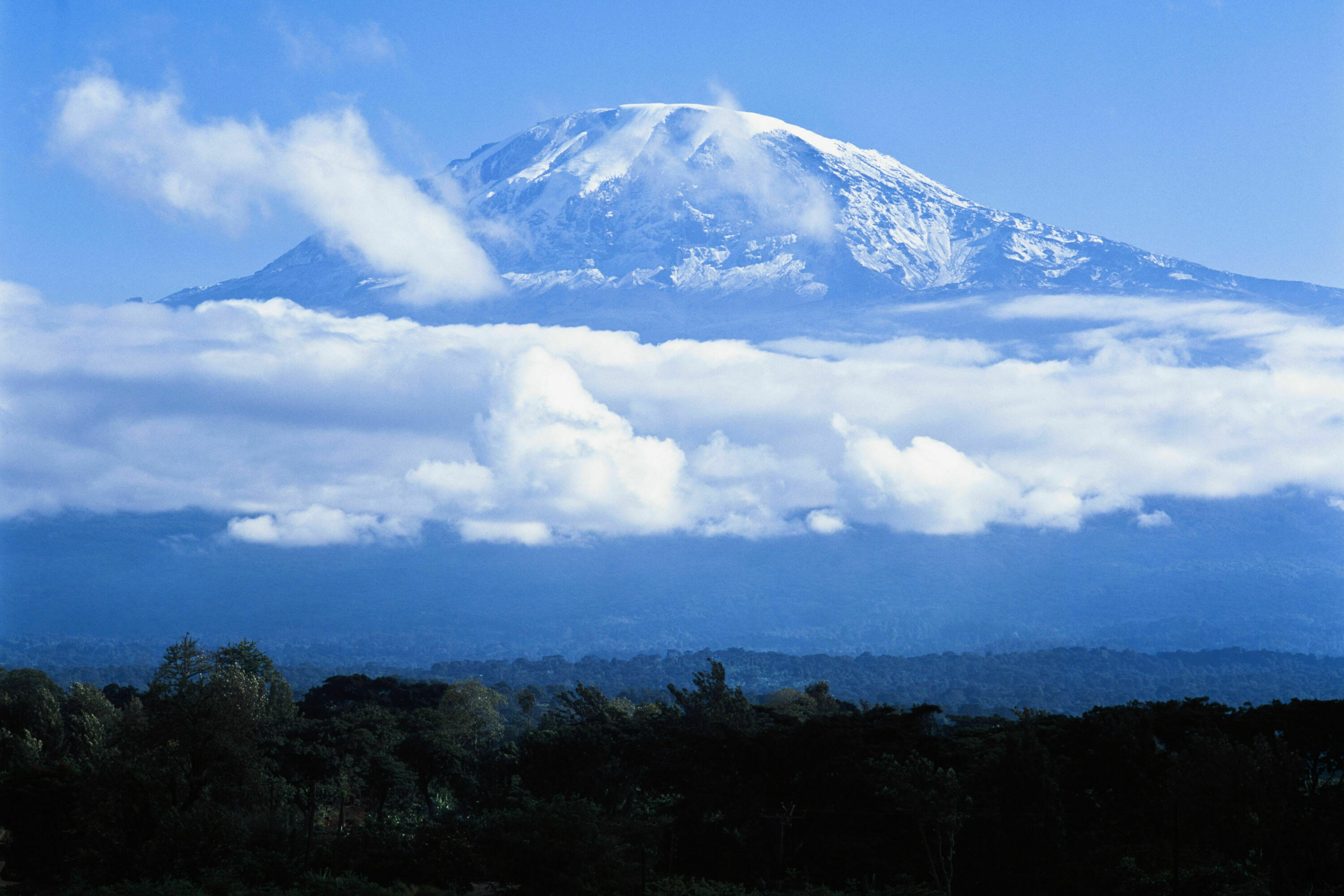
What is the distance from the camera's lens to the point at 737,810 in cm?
5394

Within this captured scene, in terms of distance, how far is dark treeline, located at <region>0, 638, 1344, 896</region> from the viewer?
1768 inches

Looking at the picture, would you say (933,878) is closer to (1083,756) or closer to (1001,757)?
(1001,757)

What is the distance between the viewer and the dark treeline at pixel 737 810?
147 feet

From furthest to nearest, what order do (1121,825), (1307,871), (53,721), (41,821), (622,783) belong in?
1. (53,721)
2. (622,783)
3. (41,821)
4. (1121,825)
5. (1307,871)

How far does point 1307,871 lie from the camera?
42.4 metres

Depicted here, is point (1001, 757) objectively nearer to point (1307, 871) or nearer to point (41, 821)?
point (1307, 871)

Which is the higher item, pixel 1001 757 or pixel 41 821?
pixel 1001 757

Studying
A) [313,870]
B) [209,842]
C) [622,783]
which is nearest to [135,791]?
[209,842]

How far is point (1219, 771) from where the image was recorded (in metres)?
43.6

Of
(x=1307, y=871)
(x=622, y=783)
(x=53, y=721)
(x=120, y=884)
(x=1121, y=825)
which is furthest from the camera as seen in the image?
(x=53, y=721)

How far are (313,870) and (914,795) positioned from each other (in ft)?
85.0

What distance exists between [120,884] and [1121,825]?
3982 centimetres

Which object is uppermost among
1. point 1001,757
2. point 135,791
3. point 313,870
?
point 1001,757

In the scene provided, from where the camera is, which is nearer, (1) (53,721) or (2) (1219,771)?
(2) (1219,771)
